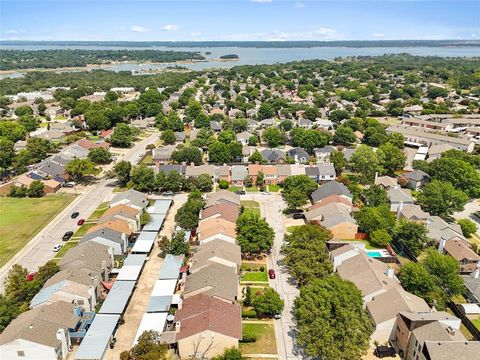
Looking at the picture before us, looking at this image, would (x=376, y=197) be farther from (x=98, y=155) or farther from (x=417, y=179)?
(x=98, y=155)

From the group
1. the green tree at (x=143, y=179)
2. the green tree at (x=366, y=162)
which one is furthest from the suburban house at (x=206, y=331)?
the green tree at (x=366, y=162)

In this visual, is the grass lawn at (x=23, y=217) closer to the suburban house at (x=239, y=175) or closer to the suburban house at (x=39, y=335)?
the suburban house at (x=39, y=335)

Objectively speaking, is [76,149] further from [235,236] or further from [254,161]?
[235,236]

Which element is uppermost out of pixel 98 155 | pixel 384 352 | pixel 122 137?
pixel 384 352

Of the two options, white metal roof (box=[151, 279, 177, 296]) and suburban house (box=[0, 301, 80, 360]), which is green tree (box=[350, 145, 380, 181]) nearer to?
white metal roof (box=[151, 279, 177, 296])

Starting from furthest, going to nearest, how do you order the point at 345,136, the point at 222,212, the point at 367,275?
the point at 345,136
the point at 222,212
the point at 367,275

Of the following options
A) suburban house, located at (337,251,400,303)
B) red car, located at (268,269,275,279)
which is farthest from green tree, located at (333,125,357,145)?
red car, located at (268,269,275,279)

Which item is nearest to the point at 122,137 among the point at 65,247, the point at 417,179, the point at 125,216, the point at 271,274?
the point at 125,216
